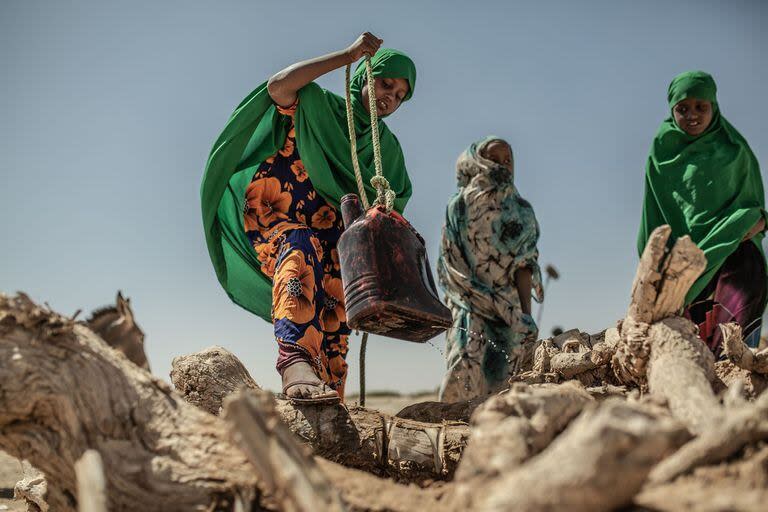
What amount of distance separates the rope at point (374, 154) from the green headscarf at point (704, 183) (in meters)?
2.76

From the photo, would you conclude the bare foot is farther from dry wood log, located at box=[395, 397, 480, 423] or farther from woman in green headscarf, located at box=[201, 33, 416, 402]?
dry wood log, located at box=[395, 397, 480, 423]

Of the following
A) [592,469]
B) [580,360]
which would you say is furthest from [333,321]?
[592,469]

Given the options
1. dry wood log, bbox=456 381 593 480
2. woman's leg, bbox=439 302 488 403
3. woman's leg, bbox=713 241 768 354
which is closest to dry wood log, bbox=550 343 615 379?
dry wood log, bbox=456 381 593 480

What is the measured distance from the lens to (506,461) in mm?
1882

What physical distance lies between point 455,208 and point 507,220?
532 millimetres

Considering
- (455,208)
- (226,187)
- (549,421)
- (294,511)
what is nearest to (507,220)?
(455,208)

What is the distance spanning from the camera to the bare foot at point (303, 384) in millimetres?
3467

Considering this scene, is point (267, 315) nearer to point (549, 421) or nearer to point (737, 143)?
point (549, 421)

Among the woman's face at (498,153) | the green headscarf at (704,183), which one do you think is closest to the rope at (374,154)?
the green headscarf at (704,183)

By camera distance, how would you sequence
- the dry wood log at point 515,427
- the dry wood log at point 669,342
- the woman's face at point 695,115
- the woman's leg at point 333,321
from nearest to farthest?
the dry wood log at point 515,427 < the dry wood log at point 669,342 < the woman's leg at point 333,321 < the woman's face at point 695,115

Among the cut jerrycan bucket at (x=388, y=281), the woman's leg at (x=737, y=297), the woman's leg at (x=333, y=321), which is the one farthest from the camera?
the woman's leg at (x=737, y=297)

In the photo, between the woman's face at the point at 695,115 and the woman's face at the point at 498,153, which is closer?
the woman's face at the point at 695,115

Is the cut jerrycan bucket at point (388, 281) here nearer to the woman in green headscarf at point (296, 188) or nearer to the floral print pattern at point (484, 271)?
the woman in green headscarf at point (296, 188)

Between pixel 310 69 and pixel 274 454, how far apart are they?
2745mm
